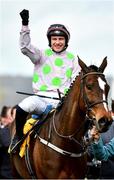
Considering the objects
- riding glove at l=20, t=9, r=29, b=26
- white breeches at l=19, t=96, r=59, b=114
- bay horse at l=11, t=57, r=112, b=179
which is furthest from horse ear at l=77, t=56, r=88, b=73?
riding glove at l=20, t=9, r=29, b=26

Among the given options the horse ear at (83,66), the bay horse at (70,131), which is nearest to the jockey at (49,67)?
the bay horse at (70,131)

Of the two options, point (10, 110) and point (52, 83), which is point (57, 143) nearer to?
point (52, 83)

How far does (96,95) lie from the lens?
8211 millimetres

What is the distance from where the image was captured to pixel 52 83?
31.4 ft

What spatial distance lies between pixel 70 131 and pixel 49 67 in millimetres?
→ 1214

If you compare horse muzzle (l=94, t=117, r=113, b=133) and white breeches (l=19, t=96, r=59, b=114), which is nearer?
horse muzzle (l=94, t=117, r=113, b=133)

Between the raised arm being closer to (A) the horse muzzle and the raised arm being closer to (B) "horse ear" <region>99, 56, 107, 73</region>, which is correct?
(B) "horse ear" <region>99, 56, 107, 73</region>

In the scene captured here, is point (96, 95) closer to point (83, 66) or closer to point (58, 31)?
point (83, 66)

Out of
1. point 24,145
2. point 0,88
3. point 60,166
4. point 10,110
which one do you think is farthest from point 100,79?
point 0,88

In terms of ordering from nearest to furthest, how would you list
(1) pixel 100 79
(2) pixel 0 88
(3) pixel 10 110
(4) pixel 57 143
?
(1) pixel 100 79, (4) pixel 57 143, (3) pixel 10 110, (2) pixel 0 88

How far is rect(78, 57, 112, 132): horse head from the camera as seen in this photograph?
799cm

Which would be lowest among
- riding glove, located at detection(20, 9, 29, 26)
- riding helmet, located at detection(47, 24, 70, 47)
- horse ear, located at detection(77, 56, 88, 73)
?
horse ear, located at detection(77, 56, 88, 73)

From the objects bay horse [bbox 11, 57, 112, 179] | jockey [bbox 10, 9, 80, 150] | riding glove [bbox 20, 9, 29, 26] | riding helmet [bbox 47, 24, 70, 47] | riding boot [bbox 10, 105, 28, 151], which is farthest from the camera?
riding boot [bbox 10, 105, 28, 151]

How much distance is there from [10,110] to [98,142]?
21.8 feet
